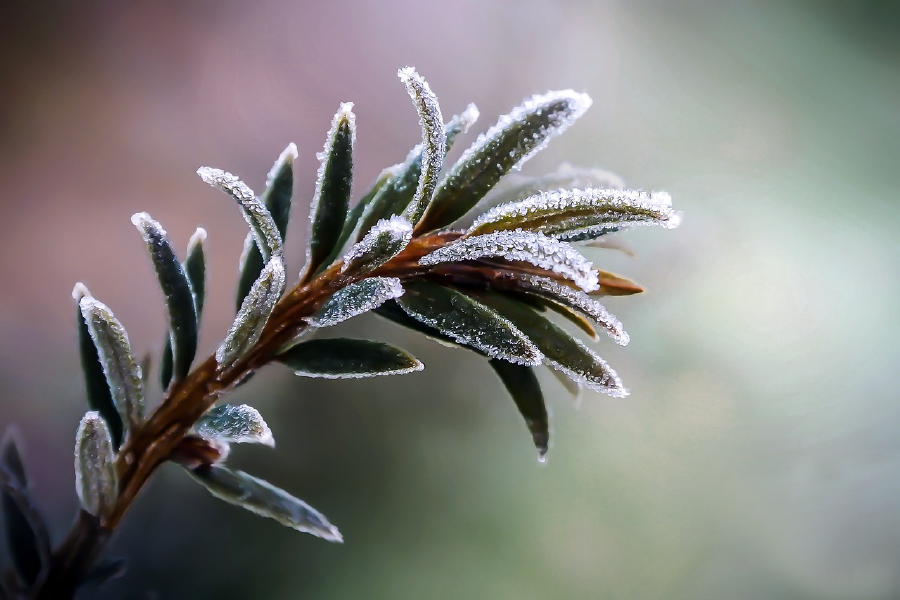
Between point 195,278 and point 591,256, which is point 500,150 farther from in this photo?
point 591,256

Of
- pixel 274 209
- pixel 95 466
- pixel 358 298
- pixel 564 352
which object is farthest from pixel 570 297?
pixel 95 466

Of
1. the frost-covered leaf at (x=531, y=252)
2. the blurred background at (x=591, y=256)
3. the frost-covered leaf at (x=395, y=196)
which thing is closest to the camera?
the frost-covered leaf at (x=531, y=252)

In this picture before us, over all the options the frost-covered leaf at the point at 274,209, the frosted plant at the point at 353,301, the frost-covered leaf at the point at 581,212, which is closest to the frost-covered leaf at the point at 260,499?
the frosted plant at the point at 353,301

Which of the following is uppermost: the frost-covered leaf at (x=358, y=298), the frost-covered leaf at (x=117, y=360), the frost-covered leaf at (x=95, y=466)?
the frost-covered leaf at (x=358, y=298)

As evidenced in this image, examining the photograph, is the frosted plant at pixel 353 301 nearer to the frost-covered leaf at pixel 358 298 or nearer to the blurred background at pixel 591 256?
the frost-covered leaf at pixel 358 298

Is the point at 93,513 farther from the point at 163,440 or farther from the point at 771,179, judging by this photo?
the point at 771,179

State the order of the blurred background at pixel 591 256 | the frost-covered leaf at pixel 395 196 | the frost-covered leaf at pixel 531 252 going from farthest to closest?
1. the blurred background at pixel 591 256
2. the frost-covered leaf at pixel 395 196
3. the frost-covered leaf at pixel 531 252

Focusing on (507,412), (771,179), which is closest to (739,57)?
(771,179)
